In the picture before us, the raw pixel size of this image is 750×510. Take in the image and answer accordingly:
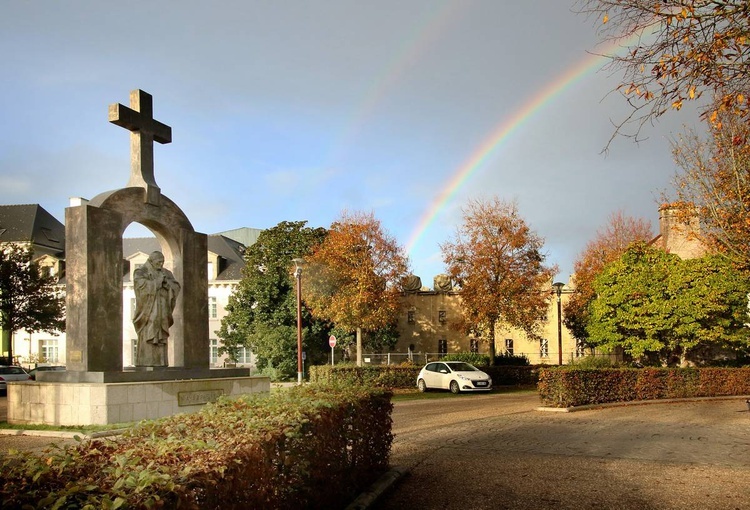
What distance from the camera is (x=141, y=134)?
1783cm

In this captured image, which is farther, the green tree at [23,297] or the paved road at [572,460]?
the green tree at [23,297]

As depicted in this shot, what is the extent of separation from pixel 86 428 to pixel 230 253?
49879 millimetres

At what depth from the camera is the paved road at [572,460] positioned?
7844 mm

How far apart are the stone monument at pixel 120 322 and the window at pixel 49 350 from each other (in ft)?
154

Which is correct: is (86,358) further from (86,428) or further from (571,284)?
(571,284)

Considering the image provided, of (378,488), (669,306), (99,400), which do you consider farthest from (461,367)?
(378,488)

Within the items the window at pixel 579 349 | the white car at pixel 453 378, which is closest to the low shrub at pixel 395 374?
the white car at pixel 453 378

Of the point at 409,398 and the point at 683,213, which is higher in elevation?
the point at 683,213

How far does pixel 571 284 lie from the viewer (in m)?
60.0

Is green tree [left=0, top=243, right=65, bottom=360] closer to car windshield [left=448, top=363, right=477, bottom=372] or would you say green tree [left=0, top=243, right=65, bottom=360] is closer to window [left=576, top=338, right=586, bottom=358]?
car windshield [left=448, top=363, right=477, bottom=372]

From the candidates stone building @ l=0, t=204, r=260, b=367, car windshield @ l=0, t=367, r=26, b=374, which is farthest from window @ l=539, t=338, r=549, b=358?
car windshield @ l=0, t=367, r=26, b=374

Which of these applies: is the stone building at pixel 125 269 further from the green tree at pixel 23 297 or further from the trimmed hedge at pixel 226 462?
the trimmed hedge at pixel 226 462

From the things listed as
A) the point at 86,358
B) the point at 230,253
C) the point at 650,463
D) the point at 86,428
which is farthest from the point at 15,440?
the point at 230,253

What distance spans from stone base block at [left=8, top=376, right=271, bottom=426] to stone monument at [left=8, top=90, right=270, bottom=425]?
0.07 ft
